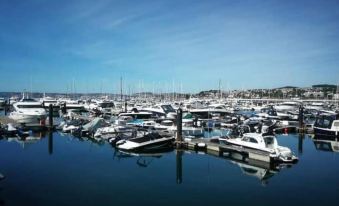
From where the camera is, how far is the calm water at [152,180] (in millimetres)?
18188

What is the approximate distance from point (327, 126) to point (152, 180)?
28538 mm

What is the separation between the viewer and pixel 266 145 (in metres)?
28.1

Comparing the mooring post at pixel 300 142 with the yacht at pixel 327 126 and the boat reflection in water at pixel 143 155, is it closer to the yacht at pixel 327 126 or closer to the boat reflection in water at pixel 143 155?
the yacht at pixel 327 126

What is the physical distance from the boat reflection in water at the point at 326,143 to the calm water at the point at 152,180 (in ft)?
7.74

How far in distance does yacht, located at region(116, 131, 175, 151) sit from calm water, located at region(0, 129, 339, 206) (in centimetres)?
124

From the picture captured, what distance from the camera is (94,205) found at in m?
16.9

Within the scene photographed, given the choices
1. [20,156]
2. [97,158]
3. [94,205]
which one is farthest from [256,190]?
[20,156]

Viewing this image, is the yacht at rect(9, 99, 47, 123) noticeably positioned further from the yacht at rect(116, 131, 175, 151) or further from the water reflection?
the water reflection

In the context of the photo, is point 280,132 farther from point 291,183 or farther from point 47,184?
point 47,184

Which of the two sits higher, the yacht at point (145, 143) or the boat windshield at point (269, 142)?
the boat windshield at point (269, 142)

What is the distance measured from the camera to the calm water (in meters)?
18.2

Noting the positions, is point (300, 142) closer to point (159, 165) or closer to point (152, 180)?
point (159, 165)

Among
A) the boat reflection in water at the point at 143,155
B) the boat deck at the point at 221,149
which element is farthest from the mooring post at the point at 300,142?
the boat reflection in water at the point at 143,155

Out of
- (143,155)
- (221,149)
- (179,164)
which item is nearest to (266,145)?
(221,149)
